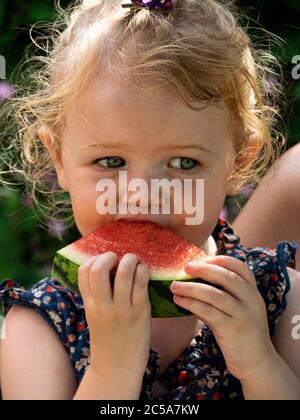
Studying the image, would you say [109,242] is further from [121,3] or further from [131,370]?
[121,3]

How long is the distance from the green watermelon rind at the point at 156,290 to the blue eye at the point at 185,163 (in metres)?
0.34

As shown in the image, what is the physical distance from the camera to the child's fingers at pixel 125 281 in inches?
84.1

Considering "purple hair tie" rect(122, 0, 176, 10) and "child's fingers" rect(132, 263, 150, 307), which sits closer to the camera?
"child's fingers" rect(132, 263, 150, 307)

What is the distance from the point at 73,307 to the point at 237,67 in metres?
0.84

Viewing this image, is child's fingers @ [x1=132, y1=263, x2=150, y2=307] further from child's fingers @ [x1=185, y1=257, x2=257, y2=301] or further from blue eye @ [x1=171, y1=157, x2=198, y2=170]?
blue eye @ [x1=171, y1=157, x2=198, y2=170]

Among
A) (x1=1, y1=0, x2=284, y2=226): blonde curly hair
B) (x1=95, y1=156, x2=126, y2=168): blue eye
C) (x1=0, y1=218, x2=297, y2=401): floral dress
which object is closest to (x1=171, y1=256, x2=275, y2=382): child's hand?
(x1=0, y1=218, x2=297, y2=401): floral dress

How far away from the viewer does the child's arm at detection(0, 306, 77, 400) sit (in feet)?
7.97

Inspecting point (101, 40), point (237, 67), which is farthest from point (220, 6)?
point (101, 40)

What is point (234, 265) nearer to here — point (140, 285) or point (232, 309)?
point (232, 309)

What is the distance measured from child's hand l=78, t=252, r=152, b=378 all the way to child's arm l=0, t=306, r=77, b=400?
0.23m

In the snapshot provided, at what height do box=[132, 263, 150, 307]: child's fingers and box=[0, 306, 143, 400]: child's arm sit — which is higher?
box=[132, 263, 150, 307]: child's fingers

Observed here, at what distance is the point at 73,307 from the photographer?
261 centimetres
